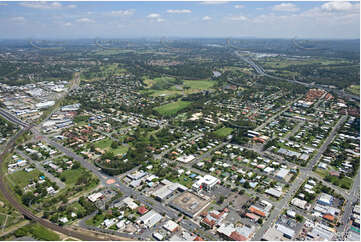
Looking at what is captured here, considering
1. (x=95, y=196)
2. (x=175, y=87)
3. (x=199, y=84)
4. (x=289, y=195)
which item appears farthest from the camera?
(x=199, y=84)

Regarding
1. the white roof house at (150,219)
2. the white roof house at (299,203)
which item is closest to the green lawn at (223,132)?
the white roof house at (299,203)

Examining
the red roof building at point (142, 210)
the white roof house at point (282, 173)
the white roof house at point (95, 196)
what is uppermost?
the white roof house at point (282, 173)

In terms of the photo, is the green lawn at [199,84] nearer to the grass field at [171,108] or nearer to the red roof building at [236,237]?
the grass field at [171,108]

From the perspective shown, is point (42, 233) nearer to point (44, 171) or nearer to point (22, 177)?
point (22, 177)

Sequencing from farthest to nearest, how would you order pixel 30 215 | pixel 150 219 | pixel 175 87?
pixel 175 87
pixel 30 215
pixel 150 219

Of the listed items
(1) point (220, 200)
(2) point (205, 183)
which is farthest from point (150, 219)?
(2) point (205, 183)

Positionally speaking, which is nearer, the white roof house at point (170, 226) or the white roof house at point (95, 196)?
the white roof house at point (170, 226)
